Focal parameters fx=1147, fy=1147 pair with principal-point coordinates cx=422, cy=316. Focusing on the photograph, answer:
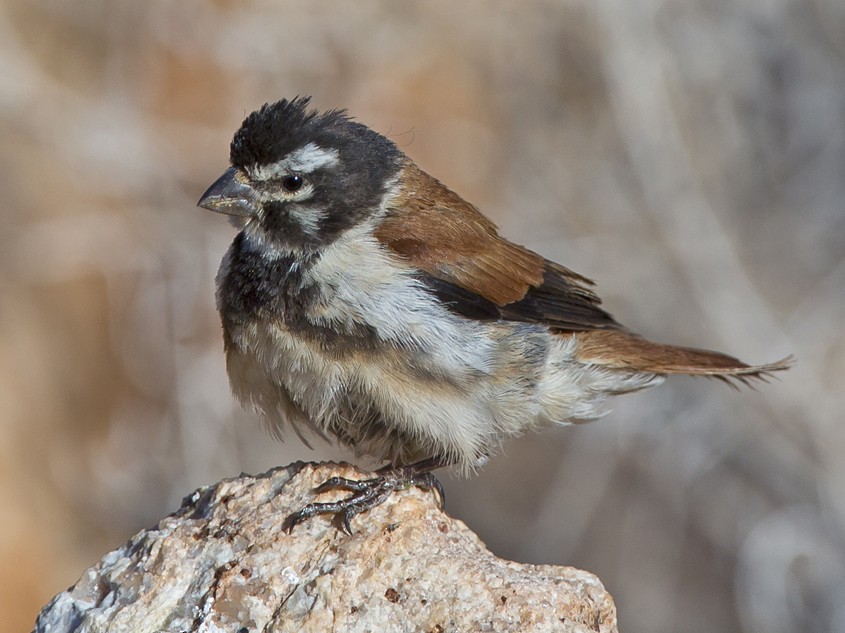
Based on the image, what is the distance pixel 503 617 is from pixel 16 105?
20.3ft

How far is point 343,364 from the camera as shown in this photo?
412 cm

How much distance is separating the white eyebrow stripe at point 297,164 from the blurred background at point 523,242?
3.41 m

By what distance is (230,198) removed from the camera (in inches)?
173

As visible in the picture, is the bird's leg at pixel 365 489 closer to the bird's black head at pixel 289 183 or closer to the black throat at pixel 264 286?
the black throat at pixel 264 286


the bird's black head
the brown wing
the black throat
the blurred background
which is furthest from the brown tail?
the blurred background

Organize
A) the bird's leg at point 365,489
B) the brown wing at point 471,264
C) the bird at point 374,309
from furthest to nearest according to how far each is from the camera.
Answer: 1. the brown wing at point 471,264
2. the bird at point 374,309
3. the bird's leg at point 365,489

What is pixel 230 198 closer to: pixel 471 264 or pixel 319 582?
pixel 471 264

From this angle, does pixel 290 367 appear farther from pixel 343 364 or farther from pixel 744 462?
pixel 744 462

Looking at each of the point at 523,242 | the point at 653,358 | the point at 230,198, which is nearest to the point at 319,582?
the point at 230,198

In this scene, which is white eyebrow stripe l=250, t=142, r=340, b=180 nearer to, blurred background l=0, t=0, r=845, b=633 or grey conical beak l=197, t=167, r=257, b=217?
grey conical beak l=197, t=167, r=257, b=217

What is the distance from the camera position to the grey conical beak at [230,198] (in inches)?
171

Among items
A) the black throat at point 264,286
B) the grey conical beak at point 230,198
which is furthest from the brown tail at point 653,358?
the grey conical beak at point 230,198

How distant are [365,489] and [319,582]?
573mm

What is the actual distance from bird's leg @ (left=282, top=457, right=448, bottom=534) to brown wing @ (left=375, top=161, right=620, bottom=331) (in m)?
0.69
